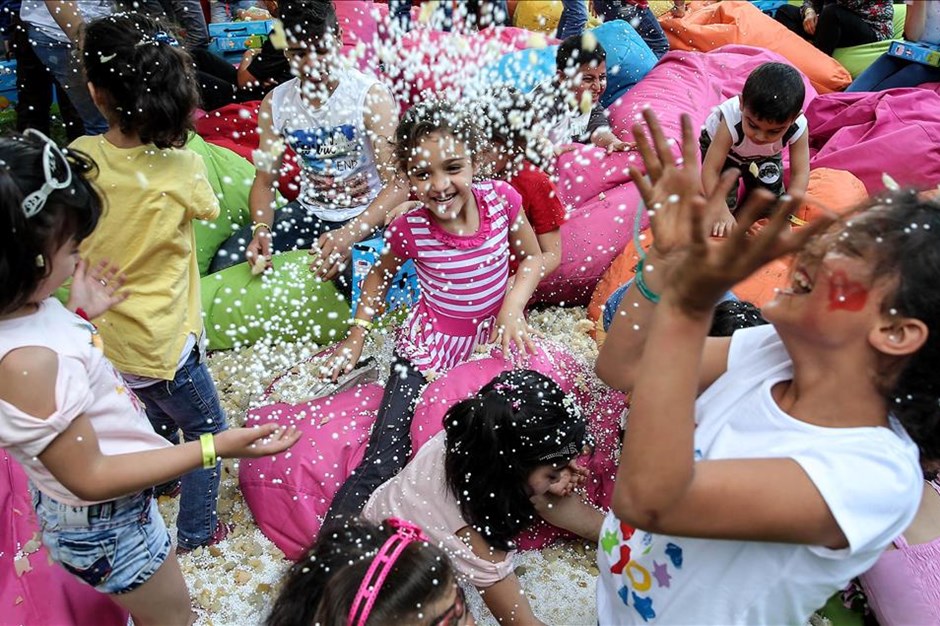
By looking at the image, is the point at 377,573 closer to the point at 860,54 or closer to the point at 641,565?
the point at 641,565

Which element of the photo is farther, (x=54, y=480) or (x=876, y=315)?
(x=54, y=480)

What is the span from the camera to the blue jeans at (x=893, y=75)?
3.24m

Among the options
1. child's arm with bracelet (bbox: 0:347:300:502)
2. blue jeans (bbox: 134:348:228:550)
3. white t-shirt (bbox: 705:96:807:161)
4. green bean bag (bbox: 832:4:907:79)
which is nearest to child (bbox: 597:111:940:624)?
child's arm with bracelet (bbox: 0:347:300:502)

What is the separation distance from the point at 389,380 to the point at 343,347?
17 cm

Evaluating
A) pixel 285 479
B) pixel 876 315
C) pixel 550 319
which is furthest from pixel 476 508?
pixel 550 319

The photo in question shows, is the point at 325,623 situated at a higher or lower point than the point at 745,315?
lower

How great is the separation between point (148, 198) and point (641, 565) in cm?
133

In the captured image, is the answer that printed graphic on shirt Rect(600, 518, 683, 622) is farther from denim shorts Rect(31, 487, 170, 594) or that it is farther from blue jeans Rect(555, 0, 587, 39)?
blue jeans Rect(555, 0, 587, 39)

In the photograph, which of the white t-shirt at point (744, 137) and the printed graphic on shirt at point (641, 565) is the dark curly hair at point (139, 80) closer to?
the printed graphic on shirt at point (641, 565)

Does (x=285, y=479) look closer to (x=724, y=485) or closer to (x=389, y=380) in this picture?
(x=389, y=380)

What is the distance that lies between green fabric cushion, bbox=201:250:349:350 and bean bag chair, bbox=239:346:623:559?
1.69ft

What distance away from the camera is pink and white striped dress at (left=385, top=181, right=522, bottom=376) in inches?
74.4

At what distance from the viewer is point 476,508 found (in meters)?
1.40

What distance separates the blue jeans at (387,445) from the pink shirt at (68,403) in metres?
0.52
